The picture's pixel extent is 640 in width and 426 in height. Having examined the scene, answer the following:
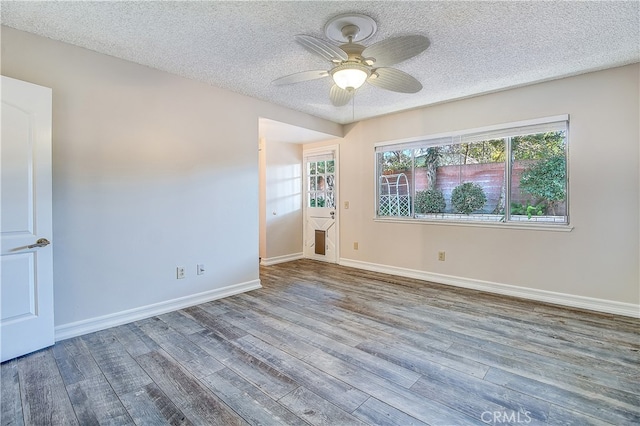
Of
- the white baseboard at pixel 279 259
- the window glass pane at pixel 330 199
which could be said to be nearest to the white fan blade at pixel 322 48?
the window glass pane at pixel 330 199

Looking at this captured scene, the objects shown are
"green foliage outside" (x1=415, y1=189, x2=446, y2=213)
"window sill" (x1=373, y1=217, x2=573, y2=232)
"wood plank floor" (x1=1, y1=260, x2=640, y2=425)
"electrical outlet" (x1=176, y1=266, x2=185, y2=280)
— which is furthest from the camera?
"green foliage outside" (x1=415, y1=189, x2=446, y2=213)

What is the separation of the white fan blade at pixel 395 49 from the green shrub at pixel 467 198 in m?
2.41

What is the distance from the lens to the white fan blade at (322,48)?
1915mm

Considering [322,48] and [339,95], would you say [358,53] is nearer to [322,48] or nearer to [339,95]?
[322,48]

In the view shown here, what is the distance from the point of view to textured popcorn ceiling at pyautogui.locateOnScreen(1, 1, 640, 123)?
6.65 feet

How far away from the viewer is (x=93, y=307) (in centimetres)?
262

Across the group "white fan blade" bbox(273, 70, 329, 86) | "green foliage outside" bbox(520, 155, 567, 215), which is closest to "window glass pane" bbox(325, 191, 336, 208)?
"green foliage outside" bbox(520, 155, 567, 215)

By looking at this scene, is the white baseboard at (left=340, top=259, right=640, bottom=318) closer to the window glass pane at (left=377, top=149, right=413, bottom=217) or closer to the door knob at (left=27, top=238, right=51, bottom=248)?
the window glass pane at (left=377, top=149, right=413, bottom=217)

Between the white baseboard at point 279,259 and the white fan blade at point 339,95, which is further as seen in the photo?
the white baseboard at point 279,259

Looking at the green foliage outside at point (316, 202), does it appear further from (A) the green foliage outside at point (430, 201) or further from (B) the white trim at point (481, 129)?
(A) the green foliage outside at point (430, 201)

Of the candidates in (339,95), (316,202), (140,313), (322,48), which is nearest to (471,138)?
(339,95)

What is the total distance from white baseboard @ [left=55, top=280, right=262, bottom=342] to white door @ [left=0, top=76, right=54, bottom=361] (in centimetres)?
17

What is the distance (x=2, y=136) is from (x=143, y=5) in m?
1.35

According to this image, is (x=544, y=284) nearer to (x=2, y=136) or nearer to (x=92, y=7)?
(x=92, y=7)
